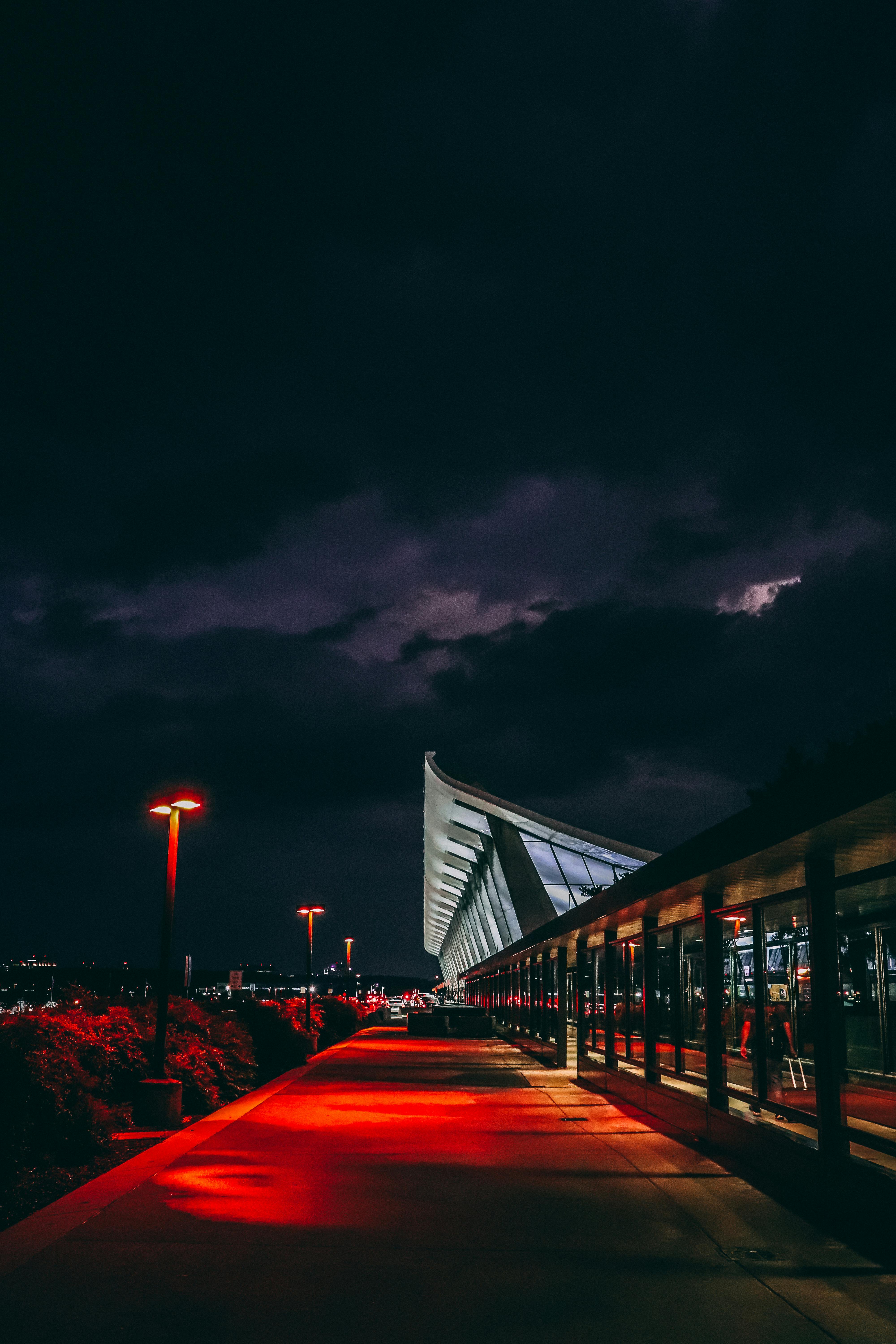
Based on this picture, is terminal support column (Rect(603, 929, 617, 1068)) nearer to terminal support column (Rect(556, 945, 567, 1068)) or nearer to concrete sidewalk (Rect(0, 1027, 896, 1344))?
terminal support column (Rect(556, 945, 567, 1068))

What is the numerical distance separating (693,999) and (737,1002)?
59.4 inches

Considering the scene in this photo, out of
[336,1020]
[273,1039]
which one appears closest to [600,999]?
[273,1039]

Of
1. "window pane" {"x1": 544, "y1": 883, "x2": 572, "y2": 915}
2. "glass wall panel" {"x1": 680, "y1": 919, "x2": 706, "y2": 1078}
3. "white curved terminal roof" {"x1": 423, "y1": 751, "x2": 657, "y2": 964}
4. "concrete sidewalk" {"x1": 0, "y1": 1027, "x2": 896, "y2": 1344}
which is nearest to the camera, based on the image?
"concrete sidewalk" {"x1": 0, "y1": 1027, "x2": 896, "y2": 1344}

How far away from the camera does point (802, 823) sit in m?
7.84

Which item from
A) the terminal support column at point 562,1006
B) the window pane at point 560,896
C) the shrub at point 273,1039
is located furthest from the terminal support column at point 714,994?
the window pane at point 560,896

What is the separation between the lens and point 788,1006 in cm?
1277

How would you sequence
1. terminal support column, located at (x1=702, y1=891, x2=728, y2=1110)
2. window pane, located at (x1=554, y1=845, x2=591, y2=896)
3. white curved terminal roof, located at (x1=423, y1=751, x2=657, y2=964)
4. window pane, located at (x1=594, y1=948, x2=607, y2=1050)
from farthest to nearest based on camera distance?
1. window pane, located at (x1=554, y1=845, x2=591, y2=896)
2. white curved terminal roof, located at (x1=423, y1=751, x2=657, y2=964)
3. window pane, located at (x1=594, y1=948, x2=607, y2=1050)
4. terminal support column, located at (x1=702, y1=891, x2=728, y2=1110)

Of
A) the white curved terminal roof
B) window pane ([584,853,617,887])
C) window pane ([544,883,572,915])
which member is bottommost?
window pane ([544,883,572,915])

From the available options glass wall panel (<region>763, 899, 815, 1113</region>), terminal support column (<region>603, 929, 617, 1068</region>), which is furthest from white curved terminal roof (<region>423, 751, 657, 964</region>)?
glass wall panel (<region>763, 899, 815, 1113</region>)

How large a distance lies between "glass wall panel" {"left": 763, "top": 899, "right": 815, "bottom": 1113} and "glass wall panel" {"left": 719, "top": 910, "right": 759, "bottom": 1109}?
25 centimetres

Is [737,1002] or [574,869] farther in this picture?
[574,869]

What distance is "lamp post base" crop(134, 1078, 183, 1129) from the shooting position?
1355cm

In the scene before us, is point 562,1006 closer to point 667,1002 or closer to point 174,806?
point 667,1002

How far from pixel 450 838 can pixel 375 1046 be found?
33.4 metres
